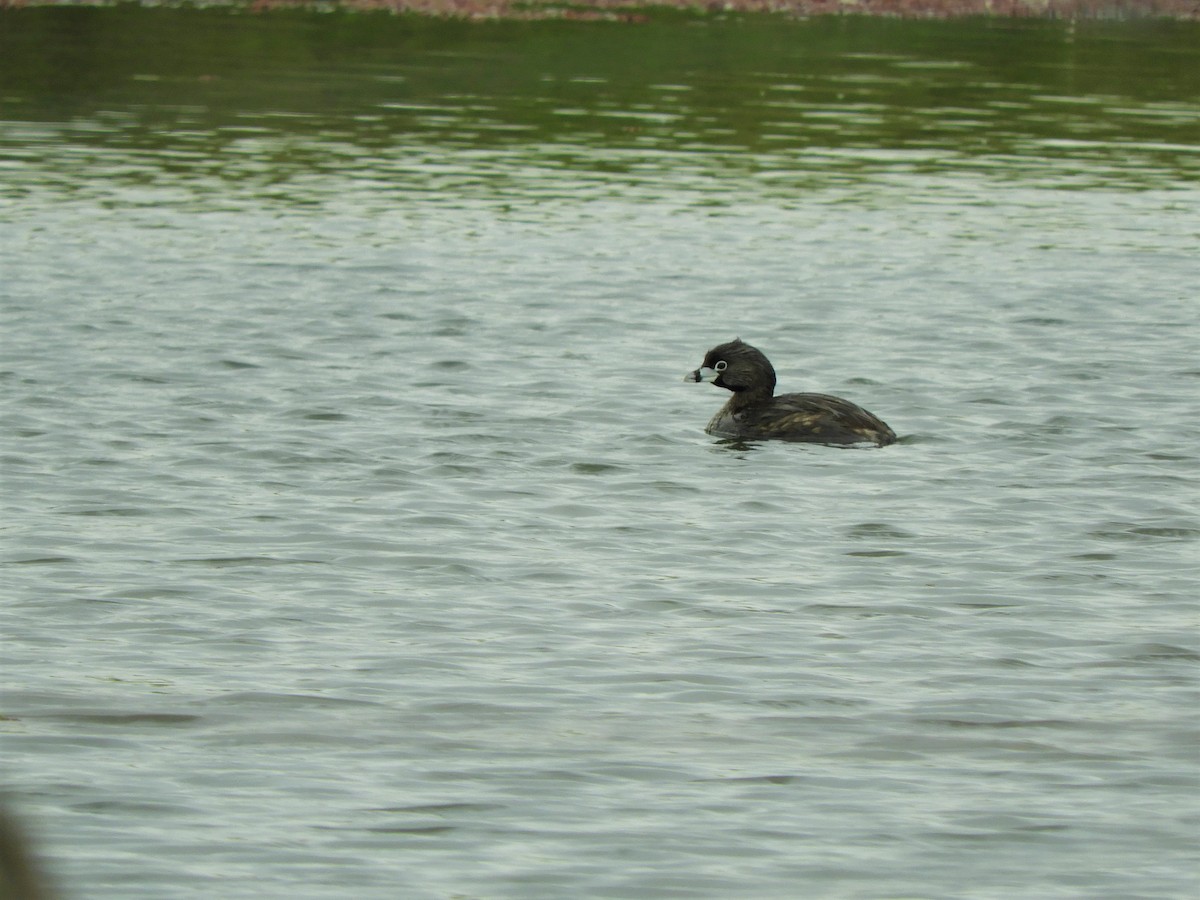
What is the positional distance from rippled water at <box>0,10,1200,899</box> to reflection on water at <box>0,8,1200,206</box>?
46cm

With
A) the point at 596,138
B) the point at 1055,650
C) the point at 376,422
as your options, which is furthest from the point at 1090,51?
the point at 1055,650

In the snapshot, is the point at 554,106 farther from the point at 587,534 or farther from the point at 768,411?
the point at 587,534

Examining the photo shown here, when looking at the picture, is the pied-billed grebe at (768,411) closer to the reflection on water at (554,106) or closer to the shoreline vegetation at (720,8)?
the reflection on water at (554,106)

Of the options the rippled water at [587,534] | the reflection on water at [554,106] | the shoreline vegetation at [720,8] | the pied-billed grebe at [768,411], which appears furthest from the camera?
the shoreline vegetation at [720,8]

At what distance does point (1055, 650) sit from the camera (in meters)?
10.8

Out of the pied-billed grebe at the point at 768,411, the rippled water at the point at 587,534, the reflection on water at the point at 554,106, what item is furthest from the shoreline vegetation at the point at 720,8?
the pied-billed grebe at the point at 768,411

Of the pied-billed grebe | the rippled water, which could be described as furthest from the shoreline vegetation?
the pied-billed grebe

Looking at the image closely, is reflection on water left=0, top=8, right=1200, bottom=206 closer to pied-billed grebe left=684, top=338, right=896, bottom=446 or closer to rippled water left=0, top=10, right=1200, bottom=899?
rippled water left=0, top=10, right=1200, bottom=899

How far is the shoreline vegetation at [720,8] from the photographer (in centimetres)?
6122

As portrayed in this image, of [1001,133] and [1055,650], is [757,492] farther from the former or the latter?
[1001,133]

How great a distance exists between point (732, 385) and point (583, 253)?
349 inches

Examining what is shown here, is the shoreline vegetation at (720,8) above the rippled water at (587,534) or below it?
above

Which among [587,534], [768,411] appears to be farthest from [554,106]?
[587,534]

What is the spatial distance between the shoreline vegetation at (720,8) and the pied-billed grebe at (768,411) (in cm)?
4483
